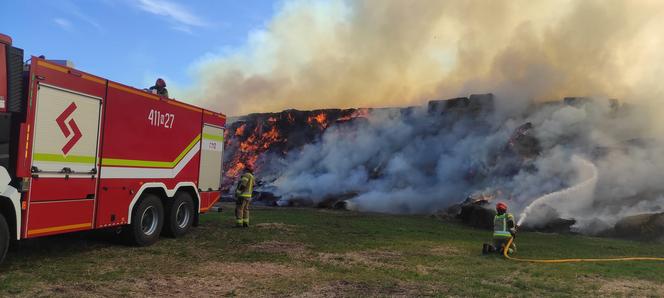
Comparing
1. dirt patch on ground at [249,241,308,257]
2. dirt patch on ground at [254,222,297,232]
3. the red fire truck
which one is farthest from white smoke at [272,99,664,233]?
the red fire truck

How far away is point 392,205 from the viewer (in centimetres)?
2477

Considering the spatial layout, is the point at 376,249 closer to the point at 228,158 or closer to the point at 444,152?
the point at 444,152

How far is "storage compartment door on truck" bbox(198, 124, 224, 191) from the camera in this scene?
11289 mm

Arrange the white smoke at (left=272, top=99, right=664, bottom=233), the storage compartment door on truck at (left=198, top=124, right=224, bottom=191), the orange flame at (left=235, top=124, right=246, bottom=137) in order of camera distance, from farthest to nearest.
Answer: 1. the orange flame at (left=235, top=124, right=246, bottom=137)
2. the white smoke at (left=272, top=99, right=664, bottom=233)
3. the storage compartment door on truck at (left=198, top=124, right=224, bottom=191)

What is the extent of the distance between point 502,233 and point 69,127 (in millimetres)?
8374

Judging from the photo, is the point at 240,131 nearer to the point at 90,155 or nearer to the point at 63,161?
the point at 90,155

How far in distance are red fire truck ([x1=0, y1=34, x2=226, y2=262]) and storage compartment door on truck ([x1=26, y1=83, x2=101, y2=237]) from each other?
0.05 feet

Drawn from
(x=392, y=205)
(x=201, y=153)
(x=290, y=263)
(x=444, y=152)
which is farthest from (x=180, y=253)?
(x=444, y=152)

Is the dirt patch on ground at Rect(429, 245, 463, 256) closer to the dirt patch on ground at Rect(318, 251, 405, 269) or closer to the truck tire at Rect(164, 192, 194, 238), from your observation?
the dirt patch on ground at Rect(318, 251, 405, 269)

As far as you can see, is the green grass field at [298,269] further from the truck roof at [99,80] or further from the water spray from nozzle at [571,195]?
the water spray from nozzle at [571,195]

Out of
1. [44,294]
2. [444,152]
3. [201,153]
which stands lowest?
[44,294]

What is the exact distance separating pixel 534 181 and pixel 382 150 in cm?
1226

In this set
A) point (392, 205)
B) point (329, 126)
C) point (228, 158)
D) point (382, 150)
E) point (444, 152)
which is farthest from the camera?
point (228, 158)

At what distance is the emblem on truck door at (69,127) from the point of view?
7062mm
